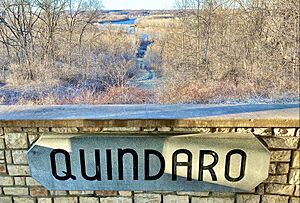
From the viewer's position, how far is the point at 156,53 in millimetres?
2115

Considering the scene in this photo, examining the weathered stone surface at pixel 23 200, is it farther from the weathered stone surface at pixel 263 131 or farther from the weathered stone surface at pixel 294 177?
the weathered stone surface at pixel 294 177

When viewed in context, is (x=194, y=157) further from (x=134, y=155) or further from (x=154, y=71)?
(x=154, y=71)

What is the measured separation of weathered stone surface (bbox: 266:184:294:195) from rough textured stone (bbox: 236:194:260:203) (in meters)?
0.09

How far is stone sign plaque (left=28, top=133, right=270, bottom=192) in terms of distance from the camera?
1.88 metres

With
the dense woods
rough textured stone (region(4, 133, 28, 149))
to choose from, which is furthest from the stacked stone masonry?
the dense woods

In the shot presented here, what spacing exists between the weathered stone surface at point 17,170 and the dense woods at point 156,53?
1.46 ft

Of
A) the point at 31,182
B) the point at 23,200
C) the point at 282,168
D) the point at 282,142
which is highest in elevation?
the point at 282,142

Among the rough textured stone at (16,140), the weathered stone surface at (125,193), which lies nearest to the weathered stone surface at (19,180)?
the rough textured stone at (16,140)

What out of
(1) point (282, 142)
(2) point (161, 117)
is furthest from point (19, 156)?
(1) point (282, 142)

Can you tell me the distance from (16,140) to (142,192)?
89cm

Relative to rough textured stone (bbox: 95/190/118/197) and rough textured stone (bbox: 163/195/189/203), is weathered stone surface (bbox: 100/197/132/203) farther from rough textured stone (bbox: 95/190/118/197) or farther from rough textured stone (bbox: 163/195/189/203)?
rough textured stone (bbox: 163/195/189/203)

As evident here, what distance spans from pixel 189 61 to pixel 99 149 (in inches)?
32.7

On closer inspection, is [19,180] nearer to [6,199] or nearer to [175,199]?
[6,199]

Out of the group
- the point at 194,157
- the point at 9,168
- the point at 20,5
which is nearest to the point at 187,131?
the point at 194,157
